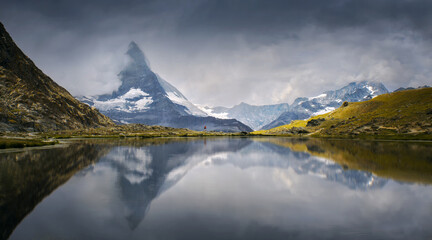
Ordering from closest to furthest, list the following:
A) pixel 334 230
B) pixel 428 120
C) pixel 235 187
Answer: pixel 334 230 → pixel 235 187 → pixel 428 120

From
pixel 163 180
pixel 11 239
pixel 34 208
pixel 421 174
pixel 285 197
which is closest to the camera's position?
pixel 11 239

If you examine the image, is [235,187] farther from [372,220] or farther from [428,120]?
[428,120]

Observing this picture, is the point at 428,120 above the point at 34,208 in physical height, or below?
above

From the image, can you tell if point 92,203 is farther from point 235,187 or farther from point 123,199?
point 235,187

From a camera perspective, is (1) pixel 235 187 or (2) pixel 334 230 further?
(1) pixel 235 187

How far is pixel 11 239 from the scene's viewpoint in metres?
13.3

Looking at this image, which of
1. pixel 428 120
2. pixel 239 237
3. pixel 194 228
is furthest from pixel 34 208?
pixel 428 120

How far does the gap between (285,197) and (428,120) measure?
18596 centimetres

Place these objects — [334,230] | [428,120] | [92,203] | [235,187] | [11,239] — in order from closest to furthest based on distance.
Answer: [11,239], [334,230], [92,203], [235,187], [428,120]

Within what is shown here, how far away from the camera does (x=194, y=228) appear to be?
15.1 meters

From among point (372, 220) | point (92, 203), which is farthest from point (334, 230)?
point (92, 203)

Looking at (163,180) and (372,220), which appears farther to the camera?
(163,180)

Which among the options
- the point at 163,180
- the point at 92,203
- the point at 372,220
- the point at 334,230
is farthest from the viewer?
the point at 163,180

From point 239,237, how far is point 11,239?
12.2m
